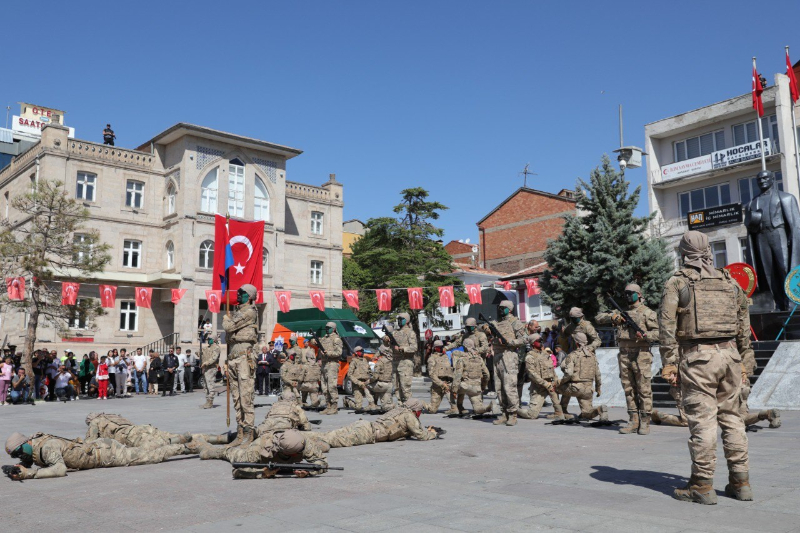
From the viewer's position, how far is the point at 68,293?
26.5 m

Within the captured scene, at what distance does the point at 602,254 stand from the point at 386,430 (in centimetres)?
1559

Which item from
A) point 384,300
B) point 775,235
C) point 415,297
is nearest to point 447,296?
point 415,297

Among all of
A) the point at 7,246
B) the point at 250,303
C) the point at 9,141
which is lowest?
the point at 250,303

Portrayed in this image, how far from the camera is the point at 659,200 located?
38.0 m

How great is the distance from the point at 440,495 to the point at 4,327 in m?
37.1

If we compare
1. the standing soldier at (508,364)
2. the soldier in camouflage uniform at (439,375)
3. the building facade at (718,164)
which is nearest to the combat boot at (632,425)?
the standing soldier at (508,364)

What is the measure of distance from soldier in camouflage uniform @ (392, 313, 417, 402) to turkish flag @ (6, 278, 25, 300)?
693 inches

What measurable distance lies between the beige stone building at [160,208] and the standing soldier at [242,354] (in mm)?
25566

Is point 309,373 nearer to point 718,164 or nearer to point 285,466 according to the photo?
point 285,466

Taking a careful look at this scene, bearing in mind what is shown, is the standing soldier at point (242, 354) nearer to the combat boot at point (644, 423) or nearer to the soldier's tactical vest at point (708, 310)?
the combat boot at point (644, 423)

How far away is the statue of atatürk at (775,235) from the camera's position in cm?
1706

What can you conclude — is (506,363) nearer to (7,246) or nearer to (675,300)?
(675,300)

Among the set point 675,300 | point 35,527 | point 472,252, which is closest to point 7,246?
point 35,527

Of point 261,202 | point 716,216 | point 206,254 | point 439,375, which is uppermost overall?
point 261,202
